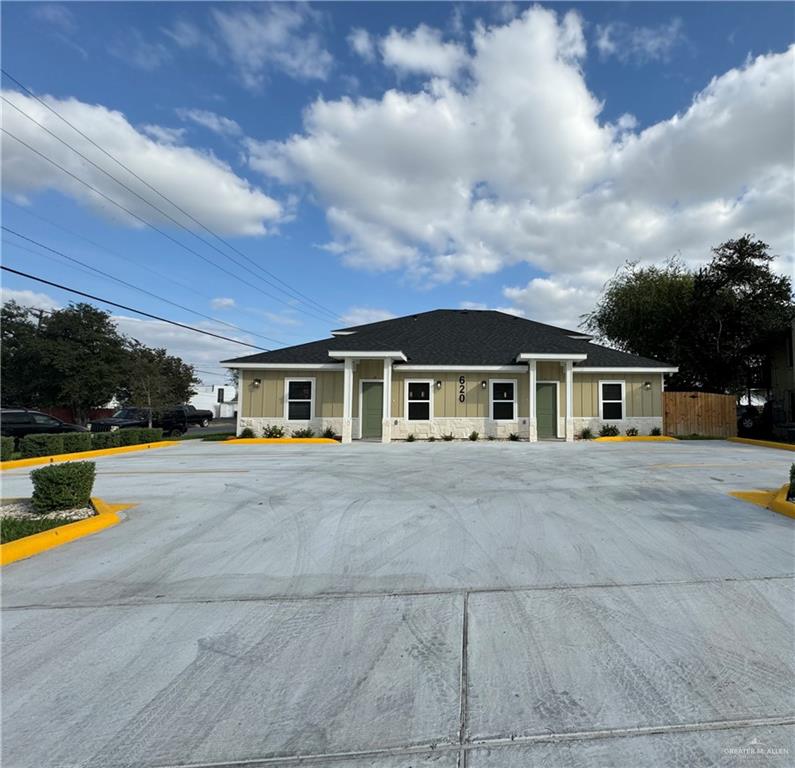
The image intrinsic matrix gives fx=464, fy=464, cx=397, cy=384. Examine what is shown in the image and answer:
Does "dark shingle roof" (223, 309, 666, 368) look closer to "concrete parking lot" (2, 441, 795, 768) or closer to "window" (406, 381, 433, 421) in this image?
"window" (406, 381, 433, 421)

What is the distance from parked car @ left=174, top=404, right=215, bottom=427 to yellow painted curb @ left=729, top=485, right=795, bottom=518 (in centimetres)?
2762

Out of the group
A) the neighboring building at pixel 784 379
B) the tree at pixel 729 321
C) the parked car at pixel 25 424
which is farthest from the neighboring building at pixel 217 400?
the neighboring building at pixel 784 379

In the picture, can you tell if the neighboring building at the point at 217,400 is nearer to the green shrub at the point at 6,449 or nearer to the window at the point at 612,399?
the green shrub at the point at 6,449

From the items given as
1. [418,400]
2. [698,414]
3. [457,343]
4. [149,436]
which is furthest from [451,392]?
[149,436]

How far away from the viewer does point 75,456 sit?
13.3 metres

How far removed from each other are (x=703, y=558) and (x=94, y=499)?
7.80m

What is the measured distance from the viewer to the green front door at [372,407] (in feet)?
59.7

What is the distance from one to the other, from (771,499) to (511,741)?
6.69 metres

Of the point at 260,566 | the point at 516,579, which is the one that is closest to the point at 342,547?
the point at 260,566

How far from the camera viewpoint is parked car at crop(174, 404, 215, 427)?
96.5ft

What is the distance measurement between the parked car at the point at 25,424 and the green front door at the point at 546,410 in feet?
60.5

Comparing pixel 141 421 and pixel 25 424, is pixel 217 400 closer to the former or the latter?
pixel 141 421

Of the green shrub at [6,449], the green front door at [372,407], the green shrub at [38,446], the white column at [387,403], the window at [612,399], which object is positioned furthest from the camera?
the window at [612,399]

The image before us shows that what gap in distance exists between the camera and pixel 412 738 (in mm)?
2275
